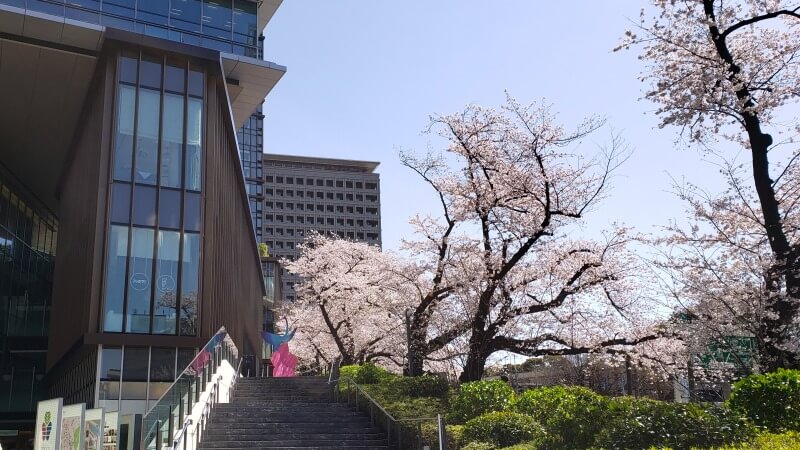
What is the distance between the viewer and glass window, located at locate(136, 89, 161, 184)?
63.1ft

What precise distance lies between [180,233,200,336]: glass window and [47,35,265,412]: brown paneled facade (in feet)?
0.09

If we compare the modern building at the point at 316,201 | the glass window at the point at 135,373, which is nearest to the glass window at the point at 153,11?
the glass window at the point at 135,373

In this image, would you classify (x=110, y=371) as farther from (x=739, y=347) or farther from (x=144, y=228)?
(x=739, y=347)

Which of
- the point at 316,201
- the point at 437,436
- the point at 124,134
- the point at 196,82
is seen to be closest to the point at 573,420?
the point at 437,436

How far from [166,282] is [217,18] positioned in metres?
9.14

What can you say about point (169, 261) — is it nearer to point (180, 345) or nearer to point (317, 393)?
point (180, 345)

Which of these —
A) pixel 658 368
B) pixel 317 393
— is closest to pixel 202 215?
pixel 317 393

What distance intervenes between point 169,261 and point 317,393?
528 cm

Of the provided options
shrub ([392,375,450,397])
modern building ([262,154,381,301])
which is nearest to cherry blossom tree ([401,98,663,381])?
shrub ([392,375,450,397])

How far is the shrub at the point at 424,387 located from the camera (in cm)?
1627

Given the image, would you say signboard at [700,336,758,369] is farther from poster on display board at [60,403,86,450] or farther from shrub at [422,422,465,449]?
poster on display board at [60,403,86,450]

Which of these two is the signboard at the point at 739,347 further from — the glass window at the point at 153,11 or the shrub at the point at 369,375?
the glass window at the point at 153,11

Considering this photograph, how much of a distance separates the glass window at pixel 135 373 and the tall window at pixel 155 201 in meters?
0.55

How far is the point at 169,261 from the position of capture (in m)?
19.0
